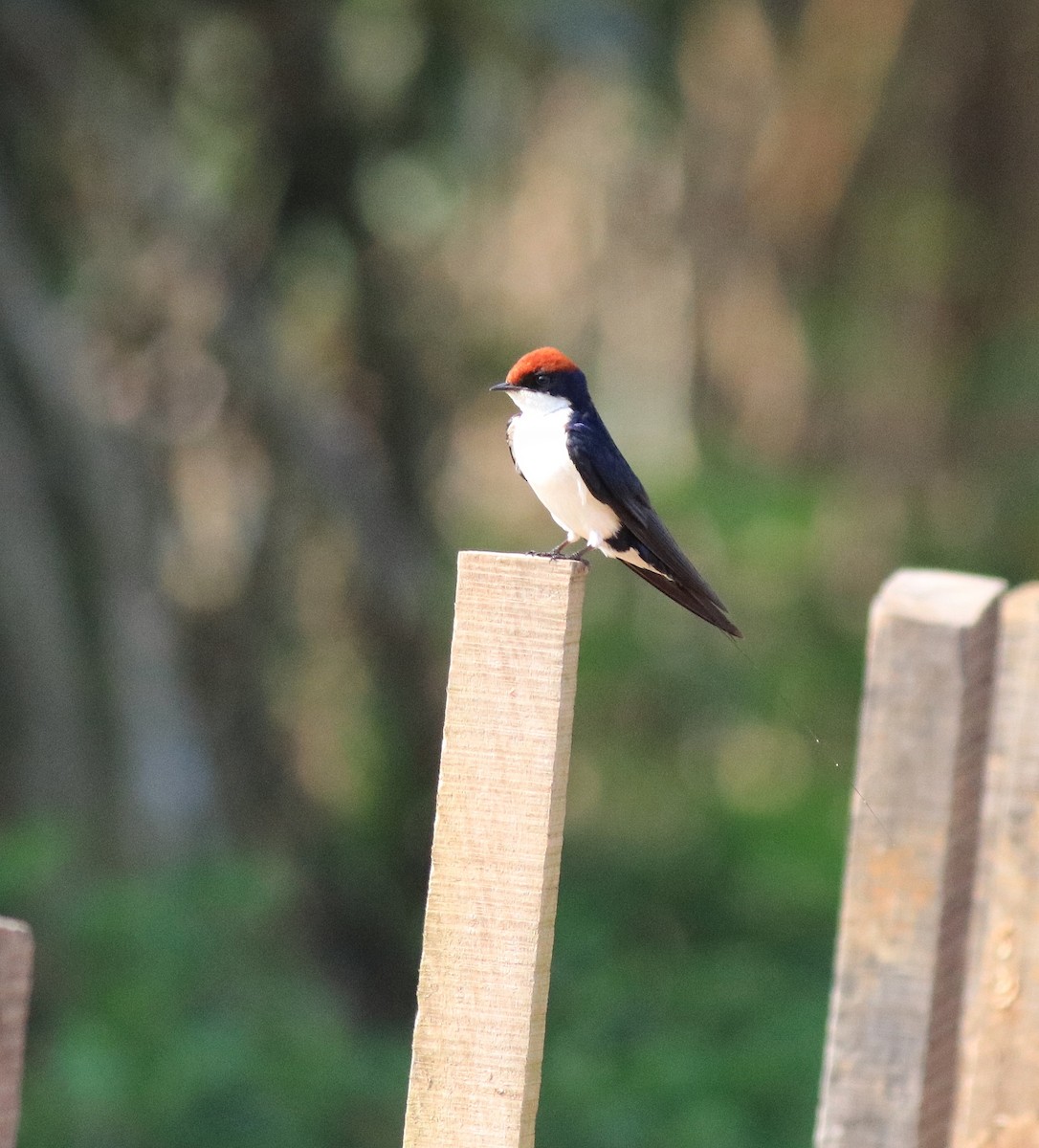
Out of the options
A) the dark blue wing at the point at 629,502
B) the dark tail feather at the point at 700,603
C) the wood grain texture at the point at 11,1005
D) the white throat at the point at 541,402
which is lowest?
the wood grain texture at the point at 11,1005

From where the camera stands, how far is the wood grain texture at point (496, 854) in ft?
5.26

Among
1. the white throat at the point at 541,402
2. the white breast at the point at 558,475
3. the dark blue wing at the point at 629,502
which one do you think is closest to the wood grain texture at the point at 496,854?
the dark blue wing at the point at 629,502

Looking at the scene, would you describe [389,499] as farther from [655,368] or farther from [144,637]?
[655,368]

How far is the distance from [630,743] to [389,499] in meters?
4.20

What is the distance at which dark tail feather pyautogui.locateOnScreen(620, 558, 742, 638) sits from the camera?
2441 millimetres

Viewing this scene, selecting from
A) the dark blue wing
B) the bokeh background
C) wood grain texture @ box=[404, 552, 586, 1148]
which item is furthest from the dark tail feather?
the bokeh background

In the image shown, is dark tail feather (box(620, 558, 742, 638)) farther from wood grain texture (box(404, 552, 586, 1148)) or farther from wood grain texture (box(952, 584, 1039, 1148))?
wood grain texture (box(404, 552, 586, 1148))

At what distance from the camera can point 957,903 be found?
2154mm

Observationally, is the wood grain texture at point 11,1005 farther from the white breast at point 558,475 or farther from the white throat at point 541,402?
the white throat at point 541,402

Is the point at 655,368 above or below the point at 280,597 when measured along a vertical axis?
above

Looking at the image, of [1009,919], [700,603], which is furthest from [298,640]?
[1009,919]

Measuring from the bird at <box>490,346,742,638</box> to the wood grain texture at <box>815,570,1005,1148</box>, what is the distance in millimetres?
586

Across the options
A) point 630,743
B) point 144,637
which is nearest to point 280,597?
point 144,637

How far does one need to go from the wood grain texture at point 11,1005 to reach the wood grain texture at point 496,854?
337 mm
